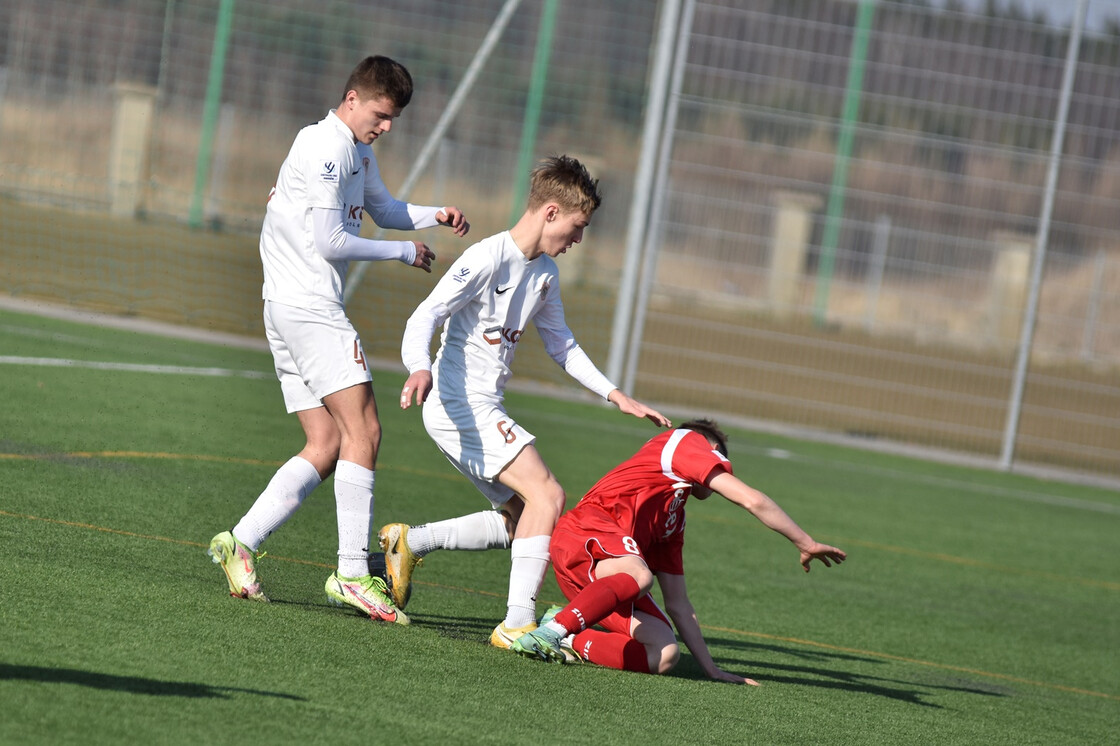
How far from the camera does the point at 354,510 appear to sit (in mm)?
4816

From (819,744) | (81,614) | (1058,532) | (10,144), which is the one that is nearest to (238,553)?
(81,614)

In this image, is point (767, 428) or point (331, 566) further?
point (767, 428)

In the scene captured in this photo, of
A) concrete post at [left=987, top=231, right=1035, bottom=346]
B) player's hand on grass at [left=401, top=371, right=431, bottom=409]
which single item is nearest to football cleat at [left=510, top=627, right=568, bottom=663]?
player's hand on grass at [left=401, top=371, right=431, bottom=409]

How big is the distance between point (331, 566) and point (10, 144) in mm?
12232

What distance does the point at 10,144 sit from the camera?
52.9 ft

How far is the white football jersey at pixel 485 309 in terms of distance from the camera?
4.75 m

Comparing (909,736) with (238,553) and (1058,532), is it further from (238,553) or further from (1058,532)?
(1058,532)

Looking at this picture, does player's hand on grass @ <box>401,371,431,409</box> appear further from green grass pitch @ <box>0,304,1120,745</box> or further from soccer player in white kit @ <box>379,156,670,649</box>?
green grass pitch @ <box>0,304,1120,745</box>

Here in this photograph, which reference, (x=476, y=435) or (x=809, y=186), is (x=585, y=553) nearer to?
(x=476, y=435)

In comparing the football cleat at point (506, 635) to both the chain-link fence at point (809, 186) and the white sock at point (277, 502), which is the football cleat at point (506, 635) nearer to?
the white sock at point (277, 502)

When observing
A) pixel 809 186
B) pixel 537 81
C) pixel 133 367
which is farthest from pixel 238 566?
pixel 537 81

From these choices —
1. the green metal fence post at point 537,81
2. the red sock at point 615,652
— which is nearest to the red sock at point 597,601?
the red sock at point 615,652

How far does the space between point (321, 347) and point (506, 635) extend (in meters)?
1.16

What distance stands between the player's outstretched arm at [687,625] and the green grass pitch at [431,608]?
12cm
